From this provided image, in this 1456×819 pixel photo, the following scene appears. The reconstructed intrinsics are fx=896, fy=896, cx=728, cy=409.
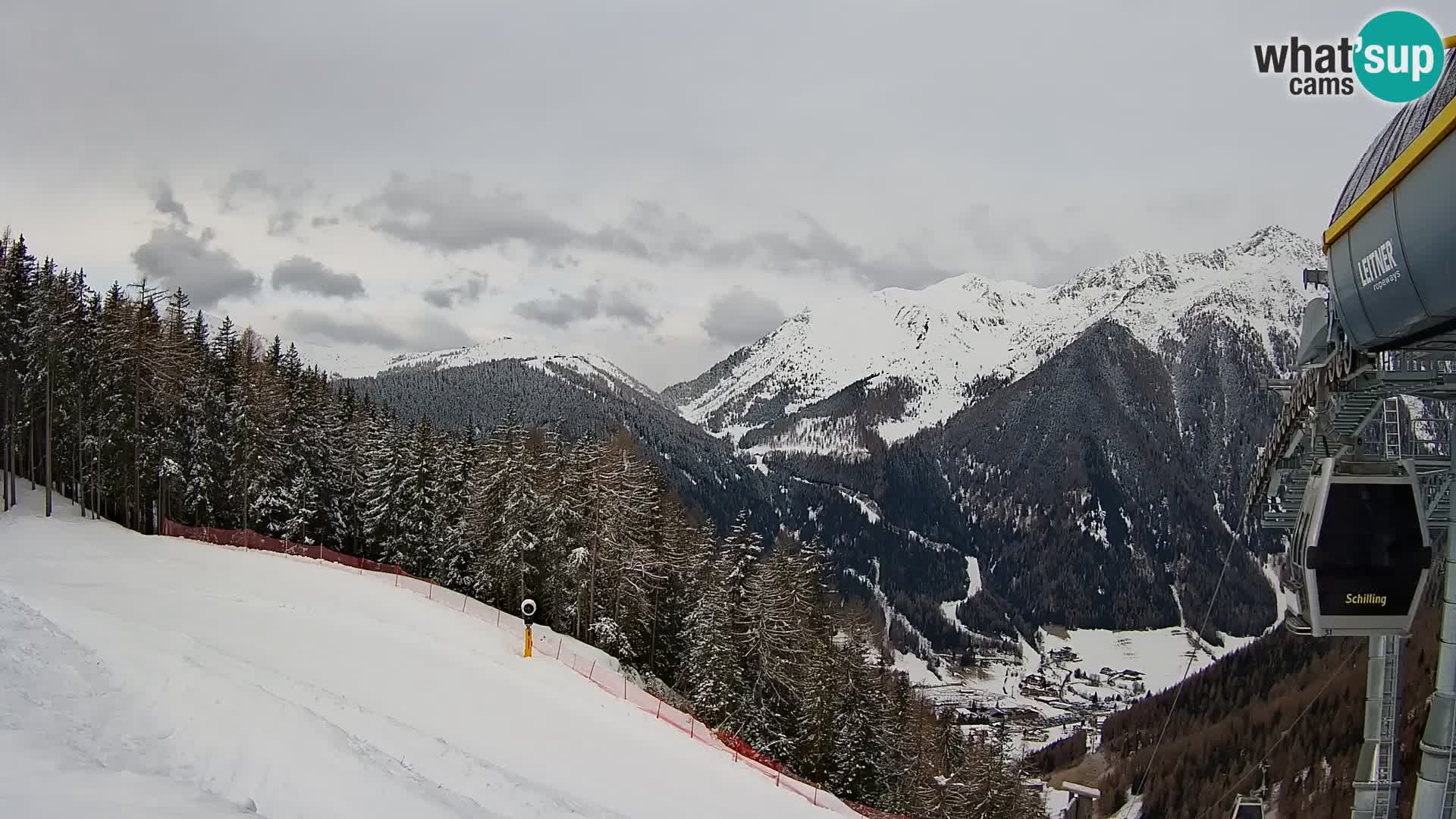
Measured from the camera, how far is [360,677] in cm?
2067

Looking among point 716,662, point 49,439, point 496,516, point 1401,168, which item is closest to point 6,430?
point 49,439

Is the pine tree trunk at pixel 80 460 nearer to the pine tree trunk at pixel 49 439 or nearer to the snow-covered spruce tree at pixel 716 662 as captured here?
the pine tree trunk at pixel 49 439

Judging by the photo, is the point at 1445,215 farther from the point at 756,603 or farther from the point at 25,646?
the point at 756,603

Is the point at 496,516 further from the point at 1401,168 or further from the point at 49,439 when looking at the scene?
the point at 1401,168

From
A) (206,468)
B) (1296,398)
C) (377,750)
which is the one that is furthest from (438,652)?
(206,468)

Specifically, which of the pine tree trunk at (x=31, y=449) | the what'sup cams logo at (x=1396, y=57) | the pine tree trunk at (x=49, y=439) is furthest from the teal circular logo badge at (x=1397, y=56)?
the pine tree trunk at (x=31, y=449)

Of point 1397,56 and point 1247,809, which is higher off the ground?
point 1397,56

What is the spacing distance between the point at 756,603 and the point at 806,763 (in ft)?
21.0

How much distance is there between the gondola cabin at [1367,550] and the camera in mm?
10781

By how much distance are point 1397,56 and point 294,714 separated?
18.4 metres

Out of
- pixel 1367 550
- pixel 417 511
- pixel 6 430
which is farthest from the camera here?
pixel 417 511

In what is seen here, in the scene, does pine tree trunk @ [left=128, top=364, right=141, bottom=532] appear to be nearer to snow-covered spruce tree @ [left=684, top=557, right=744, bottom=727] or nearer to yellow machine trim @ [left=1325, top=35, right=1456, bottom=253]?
snow-covered spruce tree @ [left=684, top=557, right=744, bottom=727]

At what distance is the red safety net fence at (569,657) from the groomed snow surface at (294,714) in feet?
6.07

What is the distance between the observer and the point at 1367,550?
35.6 feet
